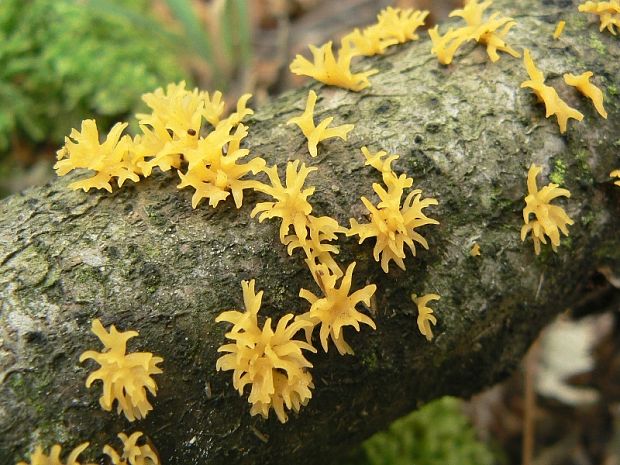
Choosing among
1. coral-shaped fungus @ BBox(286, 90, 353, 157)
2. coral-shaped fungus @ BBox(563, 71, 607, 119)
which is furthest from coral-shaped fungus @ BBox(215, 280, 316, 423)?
coral-shaped fungus @ BBox(563, 71, 607, 119)

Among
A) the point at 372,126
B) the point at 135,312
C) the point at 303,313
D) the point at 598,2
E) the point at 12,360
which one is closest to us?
the point at 12,360

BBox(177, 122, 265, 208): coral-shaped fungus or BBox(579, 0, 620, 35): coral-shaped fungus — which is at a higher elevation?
BBox(177, 122, 265, 208): coral-shaped fungus

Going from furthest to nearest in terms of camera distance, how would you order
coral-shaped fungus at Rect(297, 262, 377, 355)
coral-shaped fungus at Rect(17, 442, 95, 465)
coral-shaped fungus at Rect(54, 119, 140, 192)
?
coral-shaped fungus at Rect(54, 119, 140, 192) < coral-shaped fungus at Rect(297, 262, 377, 355) < coral-shaped fungus at Rect(17, 442, 95, 465)

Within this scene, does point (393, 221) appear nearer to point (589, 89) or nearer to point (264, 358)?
point (264, 358)

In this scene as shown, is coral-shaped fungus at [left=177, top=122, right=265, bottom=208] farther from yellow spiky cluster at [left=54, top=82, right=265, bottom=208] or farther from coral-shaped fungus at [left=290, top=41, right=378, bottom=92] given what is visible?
coral-shaped fungus at [left=290, top=41, right=378, bottom=92]

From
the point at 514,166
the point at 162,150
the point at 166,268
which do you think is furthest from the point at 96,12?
the point at 514,166

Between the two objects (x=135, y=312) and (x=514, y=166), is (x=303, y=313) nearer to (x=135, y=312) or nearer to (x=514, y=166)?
(x=135, y=312)
